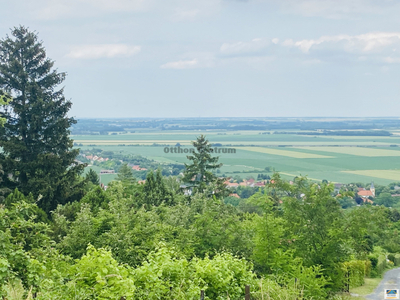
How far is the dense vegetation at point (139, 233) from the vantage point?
307 inches

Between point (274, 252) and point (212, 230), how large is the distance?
2.89 meters

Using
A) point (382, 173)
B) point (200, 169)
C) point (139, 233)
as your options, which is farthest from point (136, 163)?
point (139, 233)

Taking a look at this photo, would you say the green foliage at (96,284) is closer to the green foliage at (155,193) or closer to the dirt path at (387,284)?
the green foliage at (155,193)

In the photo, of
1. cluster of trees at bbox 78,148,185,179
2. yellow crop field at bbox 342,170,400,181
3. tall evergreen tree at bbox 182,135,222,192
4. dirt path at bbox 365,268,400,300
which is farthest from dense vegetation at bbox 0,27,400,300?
yellow crop field at bbox 342,170,400,181

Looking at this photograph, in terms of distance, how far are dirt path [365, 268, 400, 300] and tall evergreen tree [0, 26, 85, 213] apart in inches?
764

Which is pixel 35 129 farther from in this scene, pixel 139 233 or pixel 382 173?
pixel 382 173

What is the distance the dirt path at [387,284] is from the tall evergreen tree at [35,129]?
19.4 metres

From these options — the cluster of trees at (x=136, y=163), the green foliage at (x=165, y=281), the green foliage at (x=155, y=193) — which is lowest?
the cluster of trees at (x=136, y=163)

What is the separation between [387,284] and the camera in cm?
3070

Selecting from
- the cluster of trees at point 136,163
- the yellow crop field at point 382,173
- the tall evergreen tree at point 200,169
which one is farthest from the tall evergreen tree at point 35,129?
the yellow crop field at point 382,173

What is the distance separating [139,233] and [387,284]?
2405 cm

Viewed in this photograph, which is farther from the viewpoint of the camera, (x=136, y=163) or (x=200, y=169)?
(x=136, y=163)

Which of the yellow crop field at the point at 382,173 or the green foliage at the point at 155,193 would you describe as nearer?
the green foliage at the point at 155,193

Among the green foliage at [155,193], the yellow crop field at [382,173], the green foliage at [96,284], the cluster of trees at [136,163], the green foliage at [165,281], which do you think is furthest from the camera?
the yellow crop field at [382,173]
